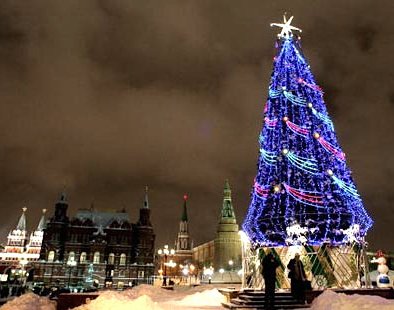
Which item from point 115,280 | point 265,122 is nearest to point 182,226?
point 115,280

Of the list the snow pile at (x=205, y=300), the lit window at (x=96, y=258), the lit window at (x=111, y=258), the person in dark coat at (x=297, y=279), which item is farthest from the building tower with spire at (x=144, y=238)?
the person in dark coat at (x=297, y=279)


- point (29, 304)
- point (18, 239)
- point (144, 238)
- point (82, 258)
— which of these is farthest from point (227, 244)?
point (29, 304)

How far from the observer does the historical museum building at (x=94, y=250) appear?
67.1 m

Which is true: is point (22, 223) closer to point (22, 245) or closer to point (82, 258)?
point (22, 245)

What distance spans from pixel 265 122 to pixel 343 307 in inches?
544

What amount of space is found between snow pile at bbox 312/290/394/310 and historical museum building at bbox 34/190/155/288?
61.6 meters

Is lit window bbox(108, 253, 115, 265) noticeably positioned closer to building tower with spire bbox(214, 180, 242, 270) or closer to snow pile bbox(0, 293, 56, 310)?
building tower with spire bbox(214, 180, 242, 270)

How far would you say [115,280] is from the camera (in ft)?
229

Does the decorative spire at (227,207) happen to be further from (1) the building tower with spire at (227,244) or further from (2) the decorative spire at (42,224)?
(2) the decorative spire at (42,224)

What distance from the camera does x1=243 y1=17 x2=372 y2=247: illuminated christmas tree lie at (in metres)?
18.1

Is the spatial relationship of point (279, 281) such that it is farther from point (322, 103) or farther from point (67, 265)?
point (67, 265)

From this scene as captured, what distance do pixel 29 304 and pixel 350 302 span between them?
10444 millimetres

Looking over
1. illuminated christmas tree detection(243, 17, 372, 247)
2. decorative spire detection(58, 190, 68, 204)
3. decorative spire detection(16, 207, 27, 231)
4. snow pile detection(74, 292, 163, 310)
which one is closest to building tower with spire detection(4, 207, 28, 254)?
decorative spire detection(16, 207, 27, 231)

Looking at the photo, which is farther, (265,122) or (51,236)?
(51,236)
